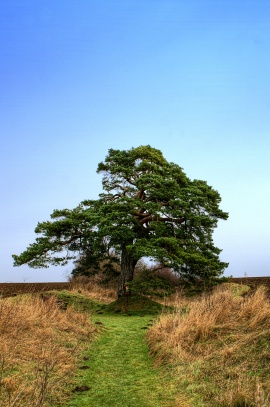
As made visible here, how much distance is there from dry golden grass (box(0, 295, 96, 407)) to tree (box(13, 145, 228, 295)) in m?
7.35

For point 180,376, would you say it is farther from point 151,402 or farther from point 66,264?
point 66,264

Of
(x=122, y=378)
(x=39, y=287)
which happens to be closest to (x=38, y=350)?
(x=122, y=378)

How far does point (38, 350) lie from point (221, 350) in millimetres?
4348

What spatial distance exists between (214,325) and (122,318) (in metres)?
8.51

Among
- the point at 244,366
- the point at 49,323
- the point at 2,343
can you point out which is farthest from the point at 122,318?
the point at 244,366

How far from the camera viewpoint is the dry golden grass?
21.5ft

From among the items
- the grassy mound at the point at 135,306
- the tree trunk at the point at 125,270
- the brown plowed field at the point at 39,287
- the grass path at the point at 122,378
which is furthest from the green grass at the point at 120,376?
the brown plowed field at the point at 39,287

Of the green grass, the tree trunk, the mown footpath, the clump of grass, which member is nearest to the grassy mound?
the tree trunk

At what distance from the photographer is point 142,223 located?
23594 mm

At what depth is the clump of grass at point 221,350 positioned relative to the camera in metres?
6.32

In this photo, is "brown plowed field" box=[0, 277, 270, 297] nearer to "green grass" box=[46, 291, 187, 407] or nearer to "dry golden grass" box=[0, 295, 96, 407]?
"dry golden grass" box=[0, 295, 96, 407]

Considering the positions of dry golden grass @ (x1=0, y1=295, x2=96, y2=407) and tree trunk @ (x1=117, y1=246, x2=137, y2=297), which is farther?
tree trunk @ (x1=117, y1=246, x2=137, y2=297)

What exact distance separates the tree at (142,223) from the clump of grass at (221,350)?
26.9 feet

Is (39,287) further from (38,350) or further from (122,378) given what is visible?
(122,378)
